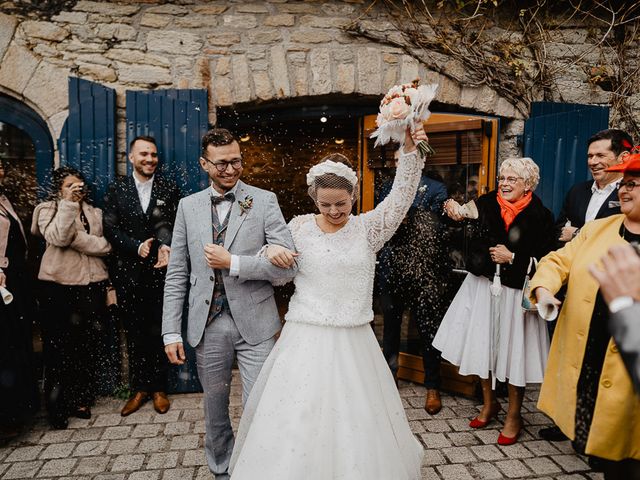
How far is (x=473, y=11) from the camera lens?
486 cm

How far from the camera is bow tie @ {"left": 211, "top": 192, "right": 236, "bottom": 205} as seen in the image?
2.79 m

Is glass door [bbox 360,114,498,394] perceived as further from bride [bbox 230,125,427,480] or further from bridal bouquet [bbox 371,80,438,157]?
bridal bouquet [bbox 371,80,438,157]

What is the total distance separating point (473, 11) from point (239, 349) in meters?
4.15

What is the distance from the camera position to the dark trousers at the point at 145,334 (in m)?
4.21

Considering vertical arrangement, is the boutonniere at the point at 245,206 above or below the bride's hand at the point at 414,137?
below

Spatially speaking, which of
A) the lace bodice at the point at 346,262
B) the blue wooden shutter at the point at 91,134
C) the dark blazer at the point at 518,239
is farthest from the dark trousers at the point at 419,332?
the blue wooden shutter at the point at 91,134

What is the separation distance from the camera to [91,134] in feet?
14.5

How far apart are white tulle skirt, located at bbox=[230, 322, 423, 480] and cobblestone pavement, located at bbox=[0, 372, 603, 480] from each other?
39.4 inches

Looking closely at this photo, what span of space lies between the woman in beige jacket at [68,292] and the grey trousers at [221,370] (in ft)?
5.57

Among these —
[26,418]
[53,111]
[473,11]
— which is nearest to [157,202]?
[53,111]

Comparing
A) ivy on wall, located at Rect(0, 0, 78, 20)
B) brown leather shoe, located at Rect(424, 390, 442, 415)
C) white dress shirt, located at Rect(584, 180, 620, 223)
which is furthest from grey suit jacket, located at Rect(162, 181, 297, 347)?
ivy on wall, located at Rect(0, 0, 78, 20)

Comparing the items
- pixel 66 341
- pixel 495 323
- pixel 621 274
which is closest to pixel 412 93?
pixel 621 274

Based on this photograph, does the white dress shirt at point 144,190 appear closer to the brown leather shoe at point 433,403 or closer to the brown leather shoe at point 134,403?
the brown leather shoe at point 134,403

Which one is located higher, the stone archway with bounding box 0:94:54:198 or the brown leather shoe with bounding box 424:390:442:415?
the stone archway with bounding box 0:94:54:198
